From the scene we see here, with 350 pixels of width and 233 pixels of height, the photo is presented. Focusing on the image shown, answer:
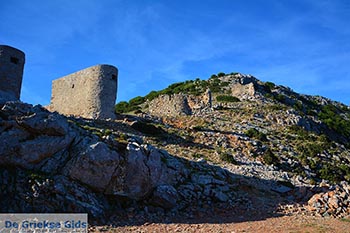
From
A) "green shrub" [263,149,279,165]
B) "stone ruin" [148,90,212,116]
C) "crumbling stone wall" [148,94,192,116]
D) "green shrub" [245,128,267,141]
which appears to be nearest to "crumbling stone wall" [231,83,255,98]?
"stone ruin" [148,90,212,116]

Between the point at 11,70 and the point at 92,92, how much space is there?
627cm

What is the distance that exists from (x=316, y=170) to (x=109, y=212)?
16812mm

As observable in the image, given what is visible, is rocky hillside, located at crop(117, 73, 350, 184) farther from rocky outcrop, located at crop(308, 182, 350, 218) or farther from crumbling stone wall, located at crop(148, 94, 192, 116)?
rocky outcrop, located at crop(308, 182, 350, 218)

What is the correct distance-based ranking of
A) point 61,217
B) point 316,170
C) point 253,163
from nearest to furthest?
point 61,217
point 253,163
point 316,170

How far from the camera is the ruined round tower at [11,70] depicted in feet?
56.6

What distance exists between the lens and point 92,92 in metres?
23.1

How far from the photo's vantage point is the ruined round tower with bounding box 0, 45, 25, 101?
56.6ft

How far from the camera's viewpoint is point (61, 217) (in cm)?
1121

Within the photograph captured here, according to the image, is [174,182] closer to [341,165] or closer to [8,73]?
[8,73]

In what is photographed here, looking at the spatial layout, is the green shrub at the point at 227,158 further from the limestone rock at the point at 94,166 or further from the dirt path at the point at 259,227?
the limestone rock at the point at 94,166

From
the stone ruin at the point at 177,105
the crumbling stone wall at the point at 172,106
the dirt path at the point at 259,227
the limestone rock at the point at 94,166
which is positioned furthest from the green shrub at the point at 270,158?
the limestone rock at the point at 94,166

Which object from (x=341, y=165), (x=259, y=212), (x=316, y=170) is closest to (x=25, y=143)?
(x=259, y=212)

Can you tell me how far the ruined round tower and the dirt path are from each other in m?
9.77

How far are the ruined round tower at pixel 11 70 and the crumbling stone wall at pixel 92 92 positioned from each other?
573 centimetres
